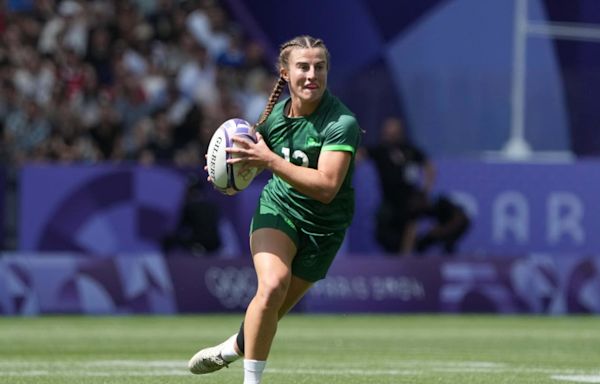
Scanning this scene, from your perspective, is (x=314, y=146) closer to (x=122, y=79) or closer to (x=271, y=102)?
(x=271, y=102)

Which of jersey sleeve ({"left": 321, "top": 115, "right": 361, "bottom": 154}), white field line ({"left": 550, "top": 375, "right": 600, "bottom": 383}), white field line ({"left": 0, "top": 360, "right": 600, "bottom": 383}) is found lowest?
white field line ({"left": 0, "top": 360, "right": 600, "bottom": 383})

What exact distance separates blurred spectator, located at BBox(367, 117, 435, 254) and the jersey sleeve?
12.1m

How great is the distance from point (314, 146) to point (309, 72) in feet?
1.38

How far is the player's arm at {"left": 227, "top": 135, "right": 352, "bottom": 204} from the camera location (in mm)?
8281

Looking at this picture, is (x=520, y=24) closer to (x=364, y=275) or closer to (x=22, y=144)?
(x=364, y=275)

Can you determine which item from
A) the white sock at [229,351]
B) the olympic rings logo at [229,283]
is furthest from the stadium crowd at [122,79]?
the white sock at [229,351]

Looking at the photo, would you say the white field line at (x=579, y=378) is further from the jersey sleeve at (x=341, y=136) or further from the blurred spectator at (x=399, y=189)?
the blurred spectator at (x=399, y=189)

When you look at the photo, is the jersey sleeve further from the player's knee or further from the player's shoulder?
the player's knee

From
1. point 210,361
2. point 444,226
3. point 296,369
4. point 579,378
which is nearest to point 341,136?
point 210,361

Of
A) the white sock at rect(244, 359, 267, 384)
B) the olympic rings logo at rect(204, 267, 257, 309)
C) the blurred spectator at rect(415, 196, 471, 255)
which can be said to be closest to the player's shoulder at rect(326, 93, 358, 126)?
the white sock at rect(244, 359, 267, 384)

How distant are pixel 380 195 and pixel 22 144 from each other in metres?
4.93

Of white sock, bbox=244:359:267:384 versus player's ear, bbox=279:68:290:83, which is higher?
player's ear, bbox=279:68:290:83

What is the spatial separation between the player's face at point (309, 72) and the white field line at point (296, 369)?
9.50 feet

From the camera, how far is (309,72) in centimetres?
855
